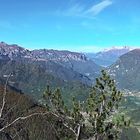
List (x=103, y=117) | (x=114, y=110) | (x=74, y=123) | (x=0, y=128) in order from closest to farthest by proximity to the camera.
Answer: (x=0, y=128) < (x=74, y=123) < (x=103, y=117) < (x=114, y=110)

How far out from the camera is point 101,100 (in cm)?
2888

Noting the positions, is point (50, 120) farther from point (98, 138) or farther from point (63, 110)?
point (98, 138)

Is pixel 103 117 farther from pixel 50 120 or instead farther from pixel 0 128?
pixel 0 128

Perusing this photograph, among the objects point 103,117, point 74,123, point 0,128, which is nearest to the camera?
point 0,128

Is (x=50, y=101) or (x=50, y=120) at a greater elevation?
(x=50, y=101)

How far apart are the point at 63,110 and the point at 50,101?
1304 mm

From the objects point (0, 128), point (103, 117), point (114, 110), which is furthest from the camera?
point (114, 110)

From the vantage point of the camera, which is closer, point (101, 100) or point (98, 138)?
point (98, 138)

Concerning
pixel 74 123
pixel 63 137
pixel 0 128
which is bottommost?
pixel 63 137

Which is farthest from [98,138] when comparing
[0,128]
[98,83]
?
[0,128]

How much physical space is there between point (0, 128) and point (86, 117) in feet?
57.0

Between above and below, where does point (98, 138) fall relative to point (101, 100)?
below

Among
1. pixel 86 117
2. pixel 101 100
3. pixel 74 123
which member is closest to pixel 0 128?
pixel 74 123

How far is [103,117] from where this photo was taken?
1088 inches
